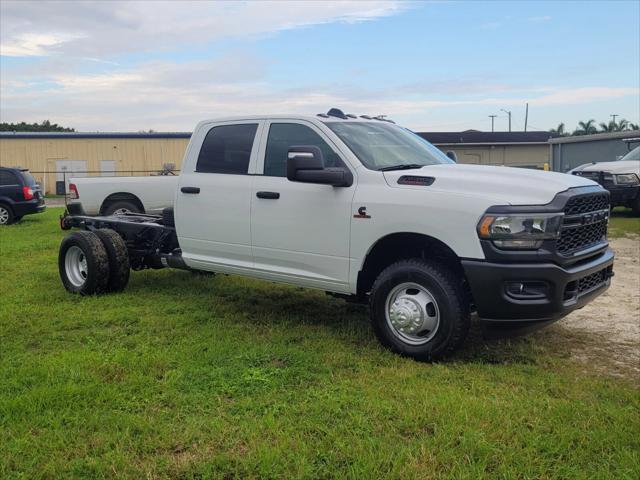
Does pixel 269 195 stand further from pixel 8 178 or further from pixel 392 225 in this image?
pixel 8 178

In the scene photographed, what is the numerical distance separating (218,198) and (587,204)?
3.36 meters

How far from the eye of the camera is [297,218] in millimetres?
5703

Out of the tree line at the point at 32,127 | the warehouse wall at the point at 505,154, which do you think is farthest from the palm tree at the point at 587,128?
the tree line at the point at 32,127

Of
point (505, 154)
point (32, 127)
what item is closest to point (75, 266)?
Result: point (505, 154)

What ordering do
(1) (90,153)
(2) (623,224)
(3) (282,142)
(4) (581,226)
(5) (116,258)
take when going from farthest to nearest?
1. (1) (90,153)
2. (2) (623,224)
3. (5) (116,258)
4. (3) (282,142)
5. (4) (581,226)

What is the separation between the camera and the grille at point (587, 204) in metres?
4.71

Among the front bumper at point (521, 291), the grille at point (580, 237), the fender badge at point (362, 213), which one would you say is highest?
the fender badge at point (362, 213)

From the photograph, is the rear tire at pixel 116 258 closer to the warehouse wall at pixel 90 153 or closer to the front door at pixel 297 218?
the front door at pixel 297 218

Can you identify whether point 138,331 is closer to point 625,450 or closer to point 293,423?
point 293,423

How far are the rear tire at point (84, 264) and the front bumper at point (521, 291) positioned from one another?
4.41 metres

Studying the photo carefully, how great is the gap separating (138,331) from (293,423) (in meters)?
2.64

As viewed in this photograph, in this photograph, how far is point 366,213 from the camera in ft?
17.1

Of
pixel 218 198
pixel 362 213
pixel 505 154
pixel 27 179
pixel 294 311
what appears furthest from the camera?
pixel 505 154

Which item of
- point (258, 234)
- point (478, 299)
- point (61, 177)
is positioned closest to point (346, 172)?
point (258, 234)
